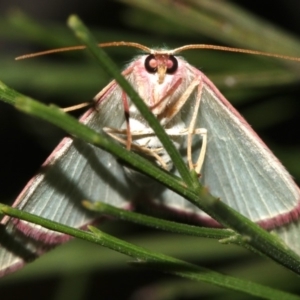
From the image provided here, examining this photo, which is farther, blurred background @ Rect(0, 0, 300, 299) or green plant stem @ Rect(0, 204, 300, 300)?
blurred background @ Rect(0, 0, 300, 299)

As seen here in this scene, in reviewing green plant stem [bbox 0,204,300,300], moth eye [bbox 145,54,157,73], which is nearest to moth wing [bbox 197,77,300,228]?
moth eye [bbox 145,54,157,73]

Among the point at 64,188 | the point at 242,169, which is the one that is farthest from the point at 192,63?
the point at 64,188

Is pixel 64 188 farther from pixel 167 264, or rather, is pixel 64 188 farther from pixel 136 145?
pixel 167 264

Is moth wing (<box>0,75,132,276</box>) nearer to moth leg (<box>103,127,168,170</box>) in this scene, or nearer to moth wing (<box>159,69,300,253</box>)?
moth leg (<box>103,127,168,170</box>)

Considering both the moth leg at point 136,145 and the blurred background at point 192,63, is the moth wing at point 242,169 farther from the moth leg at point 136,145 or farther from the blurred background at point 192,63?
the blurred background at point 192,63

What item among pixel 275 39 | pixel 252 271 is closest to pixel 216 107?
pixel 275 39

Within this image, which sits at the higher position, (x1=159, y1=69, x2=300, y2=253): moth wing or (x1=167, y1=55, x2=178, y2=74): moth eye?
(x1=167, y1=55, x2=178, y2=74): moth eye
